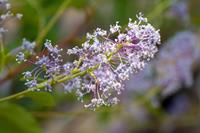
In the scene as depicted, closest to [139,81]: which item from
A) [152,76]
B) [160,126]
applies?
[152,76]

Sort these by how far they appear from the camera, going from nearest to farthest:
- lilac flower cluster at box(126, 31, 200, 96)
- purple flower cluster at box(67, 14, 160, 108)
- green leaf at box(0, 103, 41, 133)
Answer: purple flower cluster at box(67, 14, 160, 108) < green leaf at box(0, 103, 41, 133) < lilac flower cluster at box(126, 31, 200, 96)

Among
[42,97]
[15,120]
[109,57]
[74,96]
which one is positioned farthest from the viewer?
[74,96]

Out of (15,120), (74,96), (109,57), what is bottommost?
(109,57)

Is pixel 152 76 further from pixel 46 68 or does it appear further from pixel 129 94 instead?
pixel 46 68

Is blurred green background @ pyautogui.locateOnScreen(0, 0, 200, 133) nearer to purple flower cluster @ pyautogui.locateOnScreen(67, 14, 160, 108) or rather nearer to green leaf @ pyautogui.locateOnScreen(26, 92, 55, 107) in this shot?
green leaf @ pyautogui.locateOnScreen(26, 92, 55, 107)

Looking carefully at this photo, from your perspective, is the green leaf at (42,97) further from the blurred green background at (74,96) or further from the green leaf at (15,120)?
the green leaf at (15,120)

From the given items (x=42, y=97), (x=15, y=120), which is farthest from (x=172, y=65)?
(x=42, y=97)

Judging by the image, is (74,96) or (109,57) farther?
(74,96)

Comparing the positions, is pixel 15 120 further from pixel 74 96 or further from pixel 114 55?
pixel 114 55

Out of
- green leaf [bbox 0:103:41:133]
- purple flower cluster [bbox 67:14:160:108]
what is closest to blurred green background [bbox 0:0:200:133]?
green leaf [bbox 0:103:41:133]
